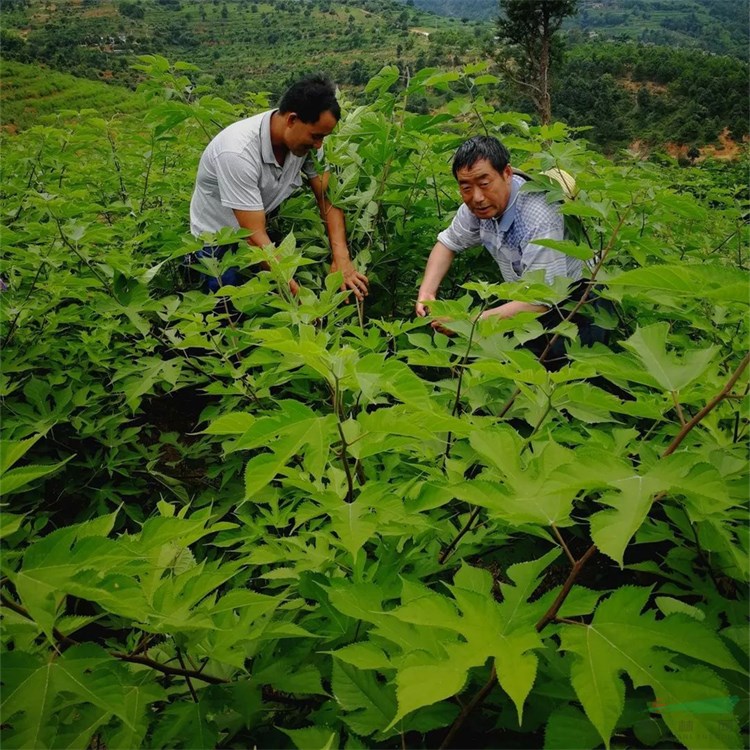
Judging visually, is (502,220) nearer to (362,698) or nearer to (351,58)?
(362,698)

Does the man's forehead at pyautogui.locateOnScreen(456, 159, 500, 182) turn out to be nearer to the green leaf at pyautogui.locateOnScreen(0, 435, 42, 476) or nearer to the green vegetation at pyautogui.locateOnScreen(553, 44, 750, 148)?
the green leaf at pyautogui.locateOnScreen(0, 435, 42, 476)

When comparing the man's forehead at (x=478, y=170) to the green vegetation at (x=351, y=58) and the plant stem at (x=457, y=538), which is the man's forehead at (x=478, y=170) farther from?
the green vegetation at (x=351, y=58)

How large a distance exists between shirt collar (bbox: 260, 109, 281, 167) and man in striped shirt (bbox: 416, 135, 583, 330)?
39.7 inches

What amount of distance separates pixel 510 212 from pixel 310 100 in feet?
3.82

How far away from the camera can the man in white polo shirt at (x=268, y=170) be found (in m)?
2.91

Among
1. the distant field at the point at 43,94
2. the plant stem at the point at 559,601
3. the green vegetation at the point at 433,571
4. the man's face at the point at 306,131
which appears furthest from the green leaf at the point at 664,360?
the distant field at the point at 43,94

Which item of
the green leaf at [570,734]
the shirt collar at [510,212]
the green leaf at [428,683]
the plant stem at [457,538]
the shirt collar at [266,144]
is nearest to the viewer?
the green leaf at [428,683]

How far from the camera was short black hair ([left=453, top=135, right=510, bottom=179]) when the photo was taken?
267 cm

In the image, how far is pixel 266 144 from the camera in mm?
3045

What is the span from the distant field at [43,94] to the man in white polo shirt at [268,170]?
30563mm

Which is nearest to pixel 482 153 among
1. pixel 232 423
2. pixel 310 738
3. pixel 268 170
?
pixel 268 170

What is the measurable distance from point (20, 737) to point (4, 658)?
0.36 ft

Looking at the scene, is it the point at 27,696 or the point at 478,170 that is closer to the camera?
the point at 27,696

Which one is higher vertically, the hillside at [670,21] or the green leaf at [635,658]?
the hillside at [670,21]
